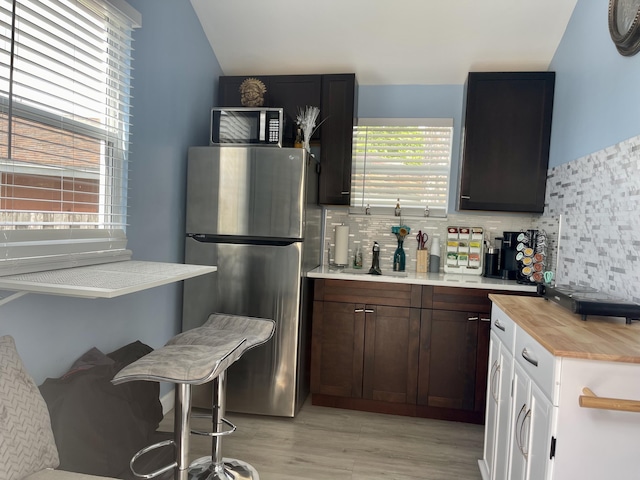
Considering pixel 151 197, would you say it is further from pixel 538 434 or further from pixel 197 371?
pixel 538 434

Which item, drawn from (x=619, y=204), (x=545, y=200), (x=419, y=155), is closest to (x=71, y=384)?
(x=619, y=204)

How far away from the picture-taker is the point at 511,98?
3.07m

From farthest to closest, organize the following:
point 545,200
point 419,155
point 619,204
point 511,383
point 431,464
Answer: point 419,155 < point 545,200 < point 431,464 < point 619,204 < point 511,383

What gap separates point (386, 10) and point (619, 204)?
1.86 meters

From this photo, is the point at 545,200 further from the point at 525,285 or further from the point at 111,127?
the point at 111,127

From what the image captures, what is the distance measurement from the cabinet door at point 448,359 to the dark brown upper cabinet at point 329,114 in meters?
1.05

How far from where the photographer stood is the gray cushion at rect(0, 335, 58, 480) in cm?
123

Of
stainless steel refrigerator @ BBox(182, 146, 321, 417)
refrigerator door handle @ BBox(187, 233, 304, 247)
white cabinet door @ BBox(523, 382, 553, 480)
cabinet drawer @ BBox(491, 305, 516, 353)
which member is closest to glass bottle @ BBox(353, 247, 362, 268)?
stainless steel refrigerator @ BBox(182, 146, 321, 417)

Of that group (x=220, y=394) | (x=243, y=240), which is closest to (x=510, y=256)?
(x=243, y=240)

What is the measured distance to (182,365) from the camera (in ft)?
5.06

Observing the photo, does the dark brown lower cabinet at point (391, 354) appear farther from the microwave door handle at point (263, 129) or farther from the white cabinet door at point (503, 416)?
the microwave door handle at point (263, 129)

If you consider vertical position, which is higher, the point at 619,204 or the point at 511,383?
the point at 619,204

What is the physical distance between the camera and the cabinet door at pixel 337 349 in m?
3.03

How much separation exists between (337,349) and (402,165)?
4.84 ft
